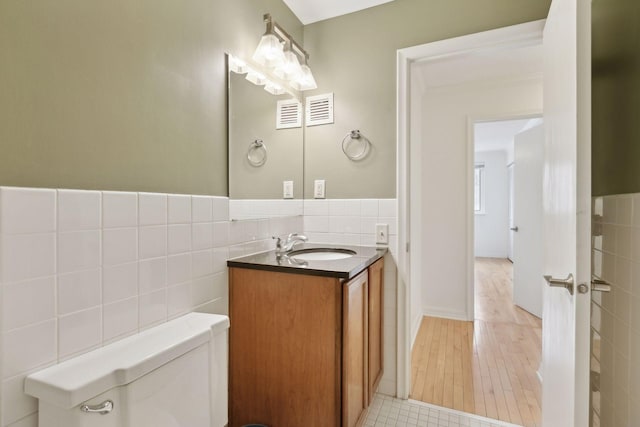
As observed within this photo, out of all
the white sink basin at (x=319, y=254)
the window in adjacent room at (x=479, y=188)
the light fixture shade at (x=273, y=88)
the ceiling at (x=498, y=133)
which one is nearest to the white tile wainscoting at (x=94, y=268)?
the white sink basin at (x=319, y=254)

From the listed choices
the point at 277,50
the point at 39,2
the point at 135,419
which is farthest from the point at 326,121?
the point at 135,419

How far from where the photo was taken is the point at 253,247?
5.46ft

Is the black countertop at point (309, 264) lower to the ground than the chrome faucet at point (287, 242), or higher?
lower

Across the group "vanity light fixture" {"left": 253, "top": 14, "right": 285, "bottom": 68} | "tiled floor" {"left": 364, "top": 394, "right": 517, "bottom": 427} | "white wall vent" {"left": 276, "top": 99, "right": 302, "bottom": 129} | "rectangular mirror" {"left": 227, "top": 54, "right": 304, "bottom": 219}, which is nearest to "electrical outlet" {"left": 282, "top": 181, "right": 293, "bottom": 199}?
"rectangular mirror" {"left": 227, "top": 54, "right": 304, "bottom": 219}

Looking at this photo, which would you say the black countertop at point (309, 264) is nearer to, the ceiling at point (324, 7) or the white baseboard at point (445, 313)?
the ceiling at point (324, 7)

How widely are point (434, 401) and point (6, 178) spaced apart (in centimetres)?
217

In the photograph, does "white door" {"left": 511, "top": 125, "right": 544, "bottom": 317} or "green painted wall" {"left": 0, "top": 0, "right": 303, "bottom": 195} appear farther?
"white door" {"left": 511, "top": 125, "right": 544, "bottom": 317}

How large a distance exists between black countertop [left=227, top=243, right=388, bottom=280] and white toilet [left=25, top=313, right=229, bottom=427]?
1.01 feet

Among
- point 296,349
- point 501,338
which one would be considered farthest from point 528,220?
point 296,349

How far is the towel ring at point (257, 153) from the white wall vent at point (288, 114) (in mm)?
244

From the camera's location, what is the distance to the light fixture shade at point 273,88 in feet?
6.04

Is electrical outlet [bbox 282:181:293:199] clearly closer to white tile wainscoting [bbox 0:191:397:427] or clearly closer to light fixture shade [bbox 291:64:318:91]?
white tile wainscoting [bbox 0:191:397:427]

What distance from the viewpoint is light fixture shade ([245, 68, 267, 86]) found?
1.65 m

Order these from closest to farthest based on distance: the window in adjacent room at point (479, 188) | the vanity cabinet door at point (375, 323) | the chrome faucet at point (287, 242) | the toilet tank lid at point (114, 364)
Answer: the toilet tank lid at point (114, 364)
the vanity cabinet door at point (375, 323)
the chrome faucet at point (287, 242)
the window in adjacent room at point (479, 188)
